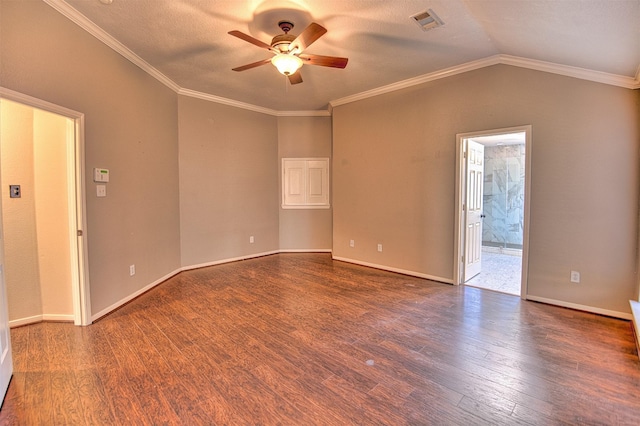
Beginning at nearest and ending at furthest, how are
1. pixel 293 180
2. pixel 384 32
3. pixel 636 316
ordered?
pixel 636 316, pixel 384 32, pixel 293 180

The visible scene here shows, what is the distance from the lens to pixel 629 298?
2982 mm

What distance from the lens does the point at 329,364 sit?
7.37 ft

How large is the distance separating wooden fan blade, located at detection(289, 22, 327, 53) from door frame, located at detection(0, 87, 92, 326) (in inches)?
82.8

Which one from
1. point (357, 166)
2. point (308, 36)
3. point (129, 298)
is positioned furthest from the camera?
point (357, 166)

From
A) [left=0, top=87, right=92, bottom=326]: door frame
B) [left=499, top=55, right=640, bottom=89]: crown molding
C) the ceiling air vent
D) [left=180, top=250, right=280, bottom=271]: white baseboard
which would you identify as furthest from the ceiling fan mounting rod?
[left=180, top=250, right=280, bottom=271]: white baseboard

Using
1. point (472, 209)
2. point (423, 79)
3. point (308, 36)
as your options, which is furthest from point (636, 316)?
point (308, 36)

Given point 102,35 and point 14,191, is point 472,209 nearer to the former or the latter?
point 102,35

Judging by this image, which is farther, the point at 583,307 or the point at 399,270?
the point at 399,270

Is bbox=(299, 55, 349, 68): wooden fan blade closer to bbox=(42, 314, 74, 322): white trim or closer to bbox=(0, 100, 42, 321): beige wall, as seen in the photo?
bbox=(0, 100, 42, 321): beige wall

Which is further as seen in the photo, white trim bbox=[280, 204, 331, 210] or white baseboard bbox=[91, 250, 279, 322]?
white trim bbox=[280, 204, 331, 210]

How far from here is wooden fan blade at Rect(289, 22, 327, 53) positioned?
2321 millimetres

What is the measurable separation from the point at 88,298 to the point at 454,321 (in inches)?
141

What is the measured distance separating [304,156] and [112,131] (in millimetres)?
3501

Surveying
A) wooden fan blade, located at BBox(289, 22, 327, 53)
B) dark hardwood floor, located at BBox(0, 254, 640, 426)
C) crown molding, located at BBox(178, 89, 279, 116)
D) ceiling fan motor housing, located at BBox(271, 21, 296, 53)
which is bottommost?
dark hardwood floor, located at BBox(0, 254, 640, 426)
